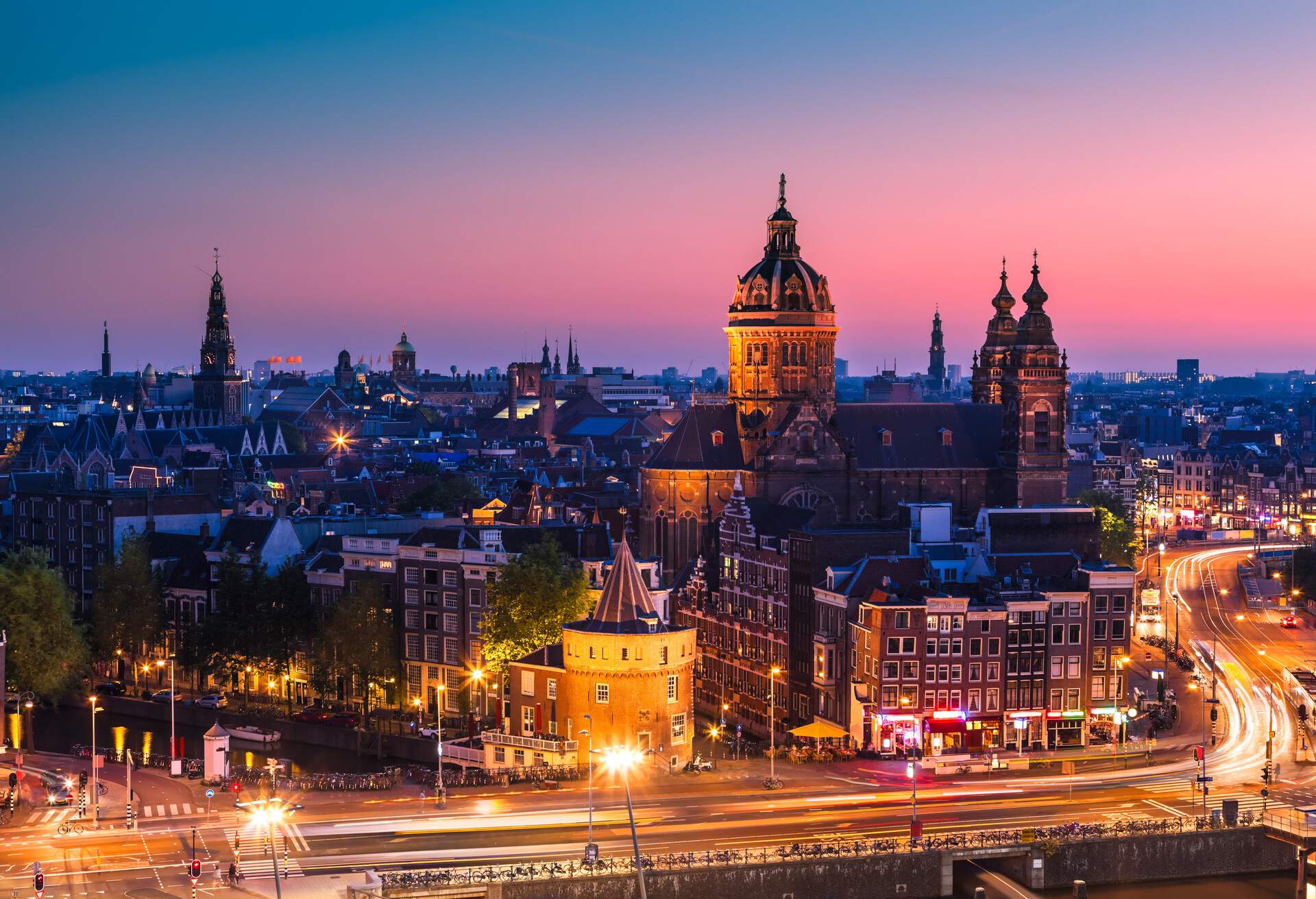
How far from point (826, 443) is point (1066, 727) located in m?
39.5

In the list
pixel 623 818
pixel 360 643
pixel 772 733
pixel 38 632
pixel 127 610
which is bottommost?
pixel 623 818

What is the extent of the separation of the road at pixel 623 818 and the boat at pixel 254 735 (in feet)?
82.2

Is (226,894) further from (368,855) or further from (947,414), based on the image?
(947,414)

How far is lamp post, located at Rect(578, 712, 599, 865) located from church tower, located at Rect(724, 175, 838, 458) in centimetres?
5653

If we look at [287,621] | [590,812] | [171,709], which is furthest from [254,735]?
[590,812]

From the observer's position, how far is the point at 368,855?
3497 inches

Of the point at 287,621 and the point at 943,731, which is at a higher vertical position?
the point at 287,621

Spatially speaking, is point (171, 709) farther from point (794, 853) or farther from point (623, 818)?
point (794, 853)

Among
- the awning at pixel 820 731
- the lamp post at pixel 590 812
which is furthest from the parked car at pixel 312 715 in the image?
the awning at pixel 820 731

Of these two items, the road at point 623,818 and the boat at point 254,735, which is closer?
the road at point 623,818

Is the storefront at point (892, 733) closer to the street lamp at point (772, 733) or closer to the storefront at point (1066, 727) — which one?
the street lamp at point (772, 733)

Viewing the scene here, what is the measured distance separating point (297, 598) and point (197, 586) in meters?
11.4

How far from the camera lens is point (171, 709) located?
12988 cm

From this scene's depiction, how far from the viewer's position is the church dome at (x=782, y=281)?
164 m
